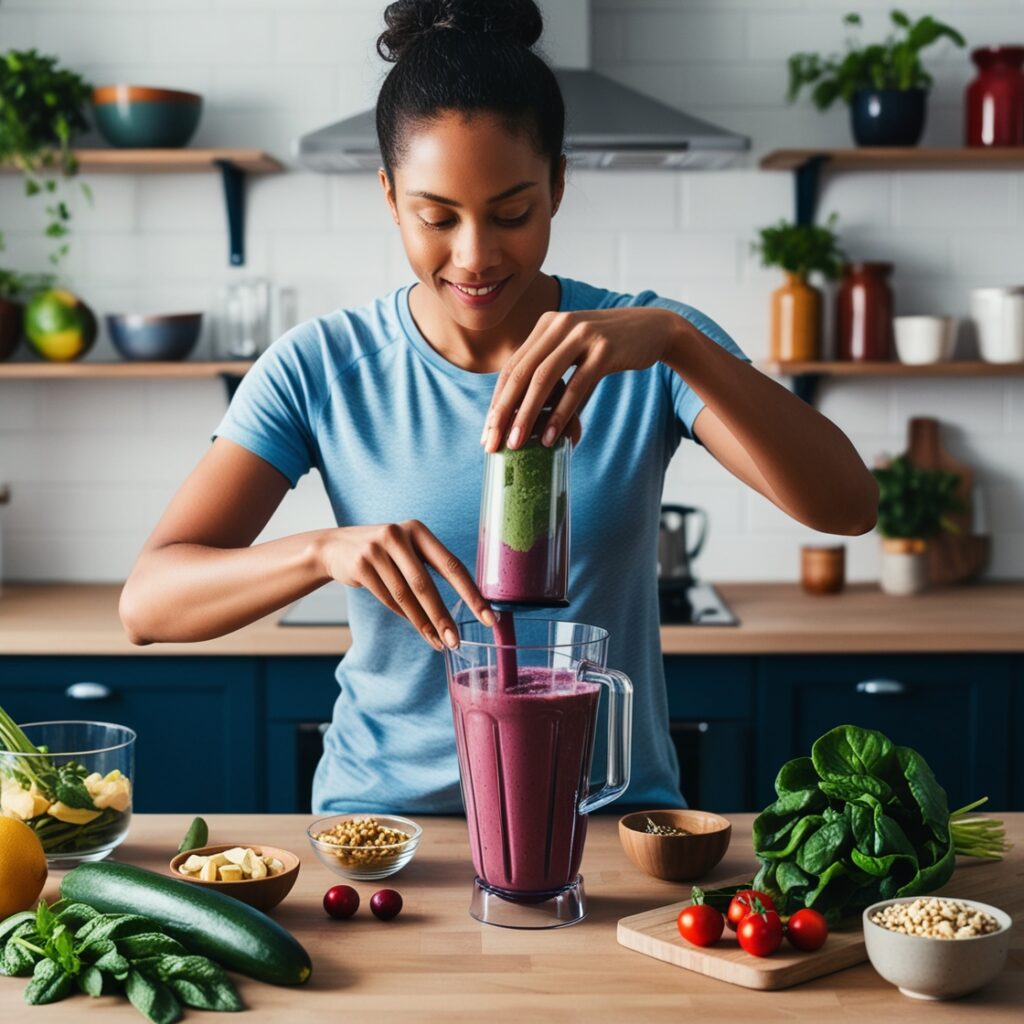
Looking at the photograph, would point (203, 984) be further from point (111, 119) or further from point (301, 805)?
point (111, 119)

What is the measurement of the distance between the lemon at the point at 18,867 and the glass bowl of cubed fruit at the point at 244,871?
12 cm

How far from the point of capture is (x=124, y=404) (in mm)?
3434

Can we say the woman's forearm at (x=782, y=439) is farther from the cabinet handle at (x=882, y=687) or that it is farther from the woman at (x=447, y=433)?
the cabinet handle at (x=882, y=687)

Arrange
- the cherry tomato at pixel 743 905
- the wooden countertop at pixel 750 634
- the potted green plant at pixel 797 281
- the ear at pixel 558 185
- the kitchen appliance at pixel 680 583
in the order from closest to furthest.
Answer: the cherry tomato at pixel 743 905 → the ear at pixel 558 185 → the wooden countertop at pixel 750 634 → the kitchen appliance at pixel 680 583 → the potted green plant at pixel 797 281

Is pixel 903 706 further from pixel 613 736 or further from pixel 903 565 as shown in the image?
pixel 613 736

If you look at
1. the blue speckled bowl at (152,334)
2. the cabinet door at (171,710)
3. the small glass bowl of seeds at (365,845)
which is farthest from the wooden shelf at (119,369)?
the small glass bowl of seeds at (365,845)

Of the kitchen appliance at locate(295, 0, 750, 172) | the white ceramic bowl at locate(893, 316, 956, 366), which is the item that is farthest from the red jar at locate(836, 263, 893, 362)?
the kitchen appliance at locate(295, 0, 750, 172)

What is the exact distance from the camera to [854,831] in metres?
1.25

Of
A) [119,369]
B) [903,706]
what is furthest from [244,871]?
[119,369]

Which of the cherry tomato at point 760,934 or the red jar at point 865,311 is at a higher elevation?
the red jar at point 865,311

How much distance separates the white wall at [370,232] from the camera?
131 inches

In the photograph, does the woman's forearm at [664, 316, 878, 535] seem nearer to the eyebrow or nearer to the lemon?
the eyebrow

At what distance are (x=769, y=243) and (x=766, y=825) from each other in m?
2.17

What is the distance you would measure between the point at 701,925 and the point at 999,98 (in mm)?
2563
